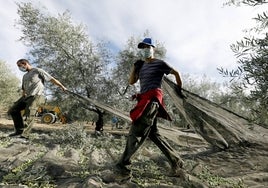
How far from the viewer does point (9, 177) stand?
4238 millimetres

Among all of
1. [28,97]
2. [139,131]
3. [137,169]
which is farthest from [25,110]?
[139,131]

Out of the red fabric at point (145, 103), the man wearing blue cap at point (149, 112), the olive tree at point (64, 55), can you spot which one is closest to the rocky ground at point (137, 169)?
the man wearing blue cap at point (149, 112)

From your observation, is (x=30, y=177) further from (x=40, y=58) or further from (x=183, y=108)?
(x=40, y=58)

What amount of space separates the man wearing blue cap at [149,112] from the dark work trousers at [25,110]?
4.06 meters

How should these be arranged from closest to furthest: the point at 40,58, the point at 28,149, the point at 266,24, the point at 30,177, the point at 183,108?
the point at 266,24 → the point at 30,177 → the point at 183,108 → the point at 28,149 → the point at 40,58

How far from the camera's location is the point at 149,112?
442 cm

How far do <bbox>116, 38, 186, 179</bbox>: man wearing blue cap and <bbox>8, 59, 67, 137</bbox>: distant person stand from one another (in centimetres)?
379

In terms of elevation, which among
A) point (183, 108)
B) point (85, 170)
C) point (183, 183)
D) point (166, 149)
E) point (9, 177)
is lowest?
point (9, 177)

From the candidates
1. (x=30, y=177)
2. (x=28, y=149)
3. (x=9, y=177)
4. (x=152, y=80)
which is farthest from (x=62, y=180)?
(x=28, y=149)

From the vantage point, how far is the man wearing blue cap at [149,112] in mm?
4398

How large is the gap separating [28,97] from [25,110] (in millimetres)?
371

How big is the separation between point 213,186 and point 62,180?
2.11 metres

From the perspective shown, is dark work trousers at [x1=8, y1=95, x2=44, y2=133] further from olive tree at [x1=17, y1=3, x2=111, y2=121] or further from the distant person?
olive tree at [x1=17, y1=3, x2=111, y2=121]

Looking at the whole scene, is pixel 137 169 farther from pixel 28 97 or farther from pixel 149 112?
pixel 28 97
